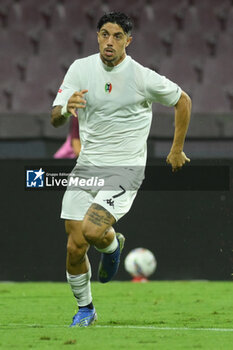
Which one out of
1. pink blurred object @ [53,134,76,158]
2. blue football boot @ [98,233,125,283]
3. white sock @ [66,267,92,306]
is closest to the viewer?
white sock @ [66,267,92,306]

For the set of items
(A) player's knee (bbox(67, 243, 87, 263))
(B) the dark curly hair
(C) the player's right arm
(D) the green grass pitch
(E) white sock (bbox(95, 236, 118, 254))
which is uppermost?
(B) the dark curly hair

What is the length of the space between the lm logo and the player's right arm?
3.10m

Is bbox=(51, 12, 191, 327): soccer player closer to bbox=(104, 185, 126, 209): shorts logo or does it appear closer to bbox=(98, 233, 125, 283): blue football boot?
bbox=(104, 185, 126, 209): shorts logo

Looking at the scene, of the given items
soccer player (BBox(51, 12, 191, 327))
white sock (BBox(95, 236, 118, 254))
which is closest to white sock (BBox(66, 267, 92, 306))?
soccer player (BBox(51, 12, 191, 327))

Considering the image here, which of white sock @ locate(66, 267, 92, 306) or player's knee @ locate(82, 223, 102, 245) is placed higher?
player's knee @ locate(82, 223, 102, 245)

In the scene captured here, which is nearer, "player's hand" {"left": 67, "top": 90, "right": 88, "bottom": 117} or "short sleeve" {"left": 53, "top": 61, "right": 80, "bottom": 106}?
"player's hand" {"left": 67, "top": 90, "right": 88, "bottom": 117}

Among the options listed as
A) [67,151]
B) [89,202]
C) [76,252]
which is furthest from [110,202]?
[67,151]

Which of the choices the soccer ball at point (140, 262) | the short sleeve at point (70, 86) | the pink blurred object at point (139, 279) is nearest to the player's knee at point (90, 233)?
the short sleeve at point (70, 86)

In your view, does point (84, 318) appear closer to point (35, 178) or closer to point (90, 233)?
point (90, 233)

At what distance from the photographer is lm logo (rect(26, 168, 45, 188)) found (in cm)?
823

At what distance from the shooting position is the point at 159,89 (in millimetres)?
5312

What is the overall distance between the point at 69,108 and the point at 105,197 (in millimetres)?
677

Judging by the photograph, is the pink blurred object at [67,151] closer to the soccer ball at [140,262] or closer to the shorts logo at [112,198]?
the soccer ball at [140,262]

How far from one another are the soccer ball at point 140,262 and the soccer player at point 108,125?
348 cm
